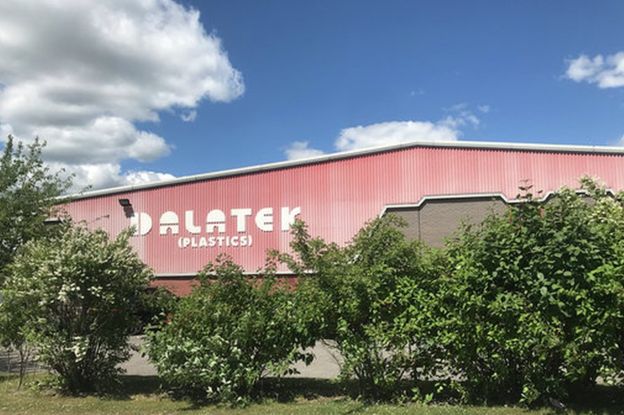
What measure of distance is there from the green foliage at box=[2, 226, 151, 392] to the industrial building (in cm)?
1328

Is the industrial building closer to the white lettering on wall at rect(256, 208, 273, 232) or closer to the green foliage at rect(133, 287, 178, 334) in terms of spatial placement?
the white lettering on wall at rect(256, 208, 273, 232)

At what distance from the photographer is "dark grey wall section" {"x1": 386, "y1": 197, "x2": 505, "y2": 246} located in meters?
23.6

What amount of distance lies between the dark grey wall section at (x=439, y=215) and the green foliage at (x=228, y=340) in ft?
52.2

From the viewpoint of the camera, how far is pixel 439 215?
2402 cm

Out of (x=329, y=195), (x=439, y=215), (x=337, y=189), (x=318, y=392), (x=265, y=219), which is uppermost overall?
(x=337, y=189)

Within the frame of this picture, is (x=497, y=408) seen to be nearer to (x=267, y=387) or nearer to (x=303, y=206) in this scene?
(x=267, y=387)

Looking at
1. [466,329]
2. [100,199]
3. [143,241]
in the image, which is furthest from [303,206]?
[466,329]

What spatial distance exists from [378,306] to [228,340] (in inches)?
88.3

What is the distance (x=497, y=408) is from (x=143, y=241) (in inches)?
940

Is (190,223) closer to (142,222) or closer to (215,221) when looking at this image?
(215,221)

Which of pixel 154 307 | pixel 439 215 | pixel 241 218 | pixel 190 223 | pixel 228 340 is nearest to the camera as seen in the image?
pixel 228 340

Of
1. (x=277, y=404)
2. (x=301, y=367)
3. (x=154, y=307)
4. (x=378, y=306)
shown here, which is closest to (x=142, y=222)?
(x=301, y=367)

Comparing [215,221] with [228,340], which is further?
[215,221]

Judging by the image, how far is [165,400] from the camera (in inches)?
338
